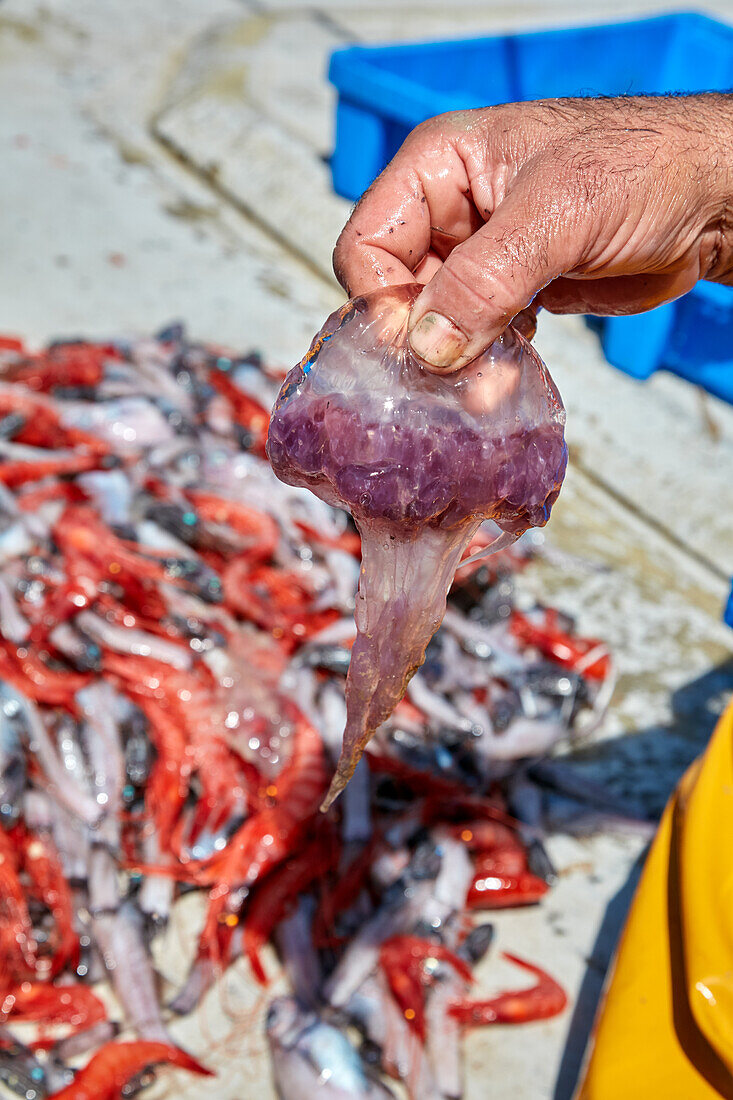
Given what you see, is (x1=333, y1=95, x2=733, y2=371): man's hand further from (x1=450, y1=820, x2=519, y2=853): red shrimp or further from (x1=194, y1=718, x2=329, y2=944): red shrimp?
(x1=450, y1=820, x2=519, y2=853): red shrimp

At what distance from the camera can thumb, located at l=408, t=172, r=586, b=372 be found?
55.4 inches

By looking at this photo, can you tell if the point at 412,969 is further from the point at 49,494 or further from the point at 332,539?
the point at 49,494

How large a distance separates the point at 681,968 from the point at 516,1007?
931mm

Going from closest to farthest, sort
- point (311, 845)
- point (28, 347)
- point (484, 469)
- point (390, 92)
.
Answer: point (484, 469) < point (311, 845) < point (28, 347) < point (390, 92)

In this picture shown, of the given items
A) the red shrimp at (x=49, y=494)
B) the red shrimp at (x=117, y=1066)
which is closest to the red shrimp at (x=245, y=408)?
the red shrimp at (x=49, y=494)

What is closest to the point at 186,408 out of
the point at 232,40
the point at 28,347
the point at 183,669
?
the point at 28,347

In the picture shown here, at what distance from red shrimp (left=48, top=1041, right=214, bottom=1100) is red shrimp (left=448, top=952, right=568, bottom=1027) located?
0.68m

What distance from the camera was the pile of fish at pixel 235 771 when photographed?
2.75 meters

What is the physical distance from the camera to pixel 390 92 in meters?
5.45

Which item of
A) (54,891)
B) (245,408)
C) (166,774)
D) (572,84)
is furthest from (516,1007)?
(572,84)

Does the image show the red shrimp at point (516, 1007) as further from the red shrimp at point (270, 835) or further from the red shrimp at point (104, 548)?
the red shrimp at point (104, 548)

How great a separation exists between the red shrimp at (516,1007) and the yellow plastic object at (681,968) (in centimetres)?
62

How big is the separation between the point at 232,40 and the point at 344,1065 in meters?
6.96

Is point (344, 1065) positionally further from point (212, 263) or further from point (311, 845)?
point (212, 263)
